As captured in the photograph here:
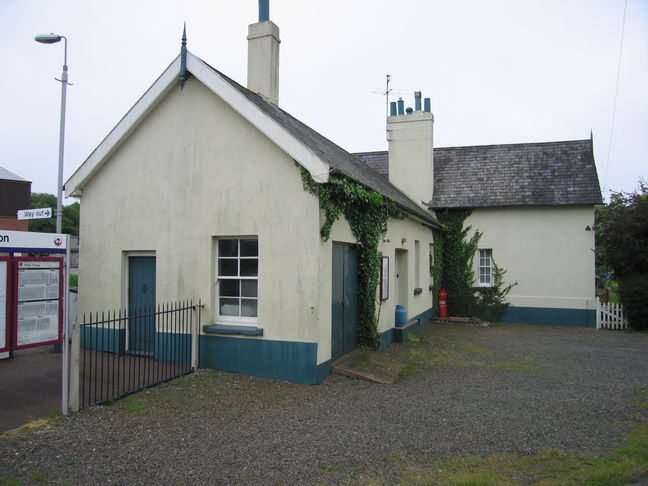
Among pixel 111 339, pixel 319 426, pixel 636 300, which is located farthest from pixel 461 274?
pixel 319 426

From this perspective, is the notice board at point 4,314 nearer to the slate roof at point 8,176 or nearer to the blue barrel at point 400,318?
the blue barrel at point 400,318

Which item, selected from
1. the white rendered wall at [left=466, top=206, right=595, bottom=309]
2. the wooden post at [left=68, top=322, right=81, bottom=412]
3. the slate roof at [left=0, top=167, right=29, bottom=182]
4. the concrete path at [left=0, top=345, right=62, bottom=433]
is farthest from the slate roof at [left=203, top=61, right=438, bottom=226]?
the slate roof at [left=0, top=167, right=29, bottom=182]

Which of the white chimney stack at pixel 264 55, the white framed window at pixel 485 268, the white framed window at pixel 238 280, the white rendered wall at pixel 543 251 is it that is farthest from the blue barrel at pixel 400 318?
the white framed window at pixel 485 268

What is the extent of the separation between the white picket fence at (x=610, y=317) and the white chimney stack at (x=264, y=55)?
13.1 metres

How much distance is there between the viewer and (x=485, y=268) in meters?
18.5

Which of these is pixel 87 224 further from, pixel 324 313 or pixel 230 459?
pixel 230 459

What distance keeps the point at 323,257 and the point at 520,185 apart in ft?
41.3

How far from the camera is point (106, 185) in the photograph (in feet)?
33.6

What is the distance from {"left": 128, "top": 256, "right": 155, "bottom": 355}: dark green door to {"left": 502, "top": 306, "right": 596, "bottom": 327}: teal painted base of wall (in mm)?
13175

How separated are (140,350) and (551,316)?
1418 centimetres

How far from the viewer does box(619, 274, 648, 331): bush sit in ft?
50.7

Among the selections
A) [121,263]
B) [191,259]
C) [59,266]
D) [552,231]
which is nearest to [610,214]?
[552,231]

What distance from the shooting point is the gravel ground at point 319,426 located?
5.05 meters

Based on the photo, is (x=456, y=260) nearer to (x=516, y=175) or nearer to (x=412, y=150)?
(x=516, y=175)
